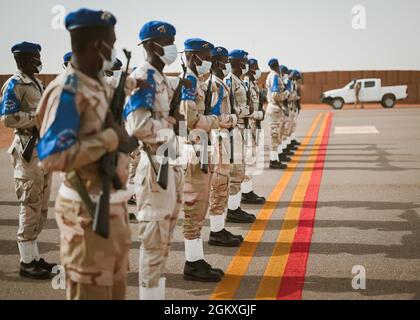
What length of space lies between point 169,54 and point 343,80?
46876mm

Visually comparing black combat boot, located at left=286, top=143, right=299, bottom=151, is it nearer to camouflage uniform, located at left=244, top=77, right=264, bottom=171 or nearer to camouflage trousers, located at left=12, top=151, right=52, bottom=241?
camouflage uniform, located at left=244, top=77, right=264, bottom=171

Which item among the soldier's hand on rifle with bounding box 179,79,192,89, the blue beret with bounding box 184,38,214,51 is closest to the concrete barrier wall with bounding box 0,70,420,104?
the blue beret with bounding box 184,38,214,51

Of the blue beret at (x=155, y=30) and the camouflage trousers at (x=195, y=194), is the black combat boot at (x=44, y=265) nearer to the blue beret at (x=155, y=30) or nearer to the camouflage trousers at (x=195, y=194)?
the camouflage trousers at (x=195, y=194)

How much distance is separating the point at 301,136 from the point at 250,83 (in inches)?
446

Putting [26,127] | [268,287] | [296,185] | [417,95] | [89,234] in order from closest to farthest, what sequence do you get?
[89,234] < [268,287] < [26,127] < [296,185] < [417,95]

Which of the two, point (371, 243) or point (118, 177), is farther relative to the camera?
point (371, 243)

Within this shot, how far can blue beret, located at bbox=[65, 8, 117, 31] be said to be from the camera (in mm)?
3197

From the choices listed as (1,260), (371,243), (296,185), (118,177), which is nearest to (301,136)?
(296,185)

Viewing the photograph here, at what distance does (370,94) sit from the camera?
40750mm

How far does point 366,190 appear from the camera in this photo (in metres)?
10.3

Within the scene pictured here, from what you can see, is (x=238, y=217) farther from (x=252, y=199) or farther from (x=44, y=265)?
(x=44, y=265)

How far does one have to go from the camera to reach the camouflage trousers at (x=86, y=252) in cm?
321
